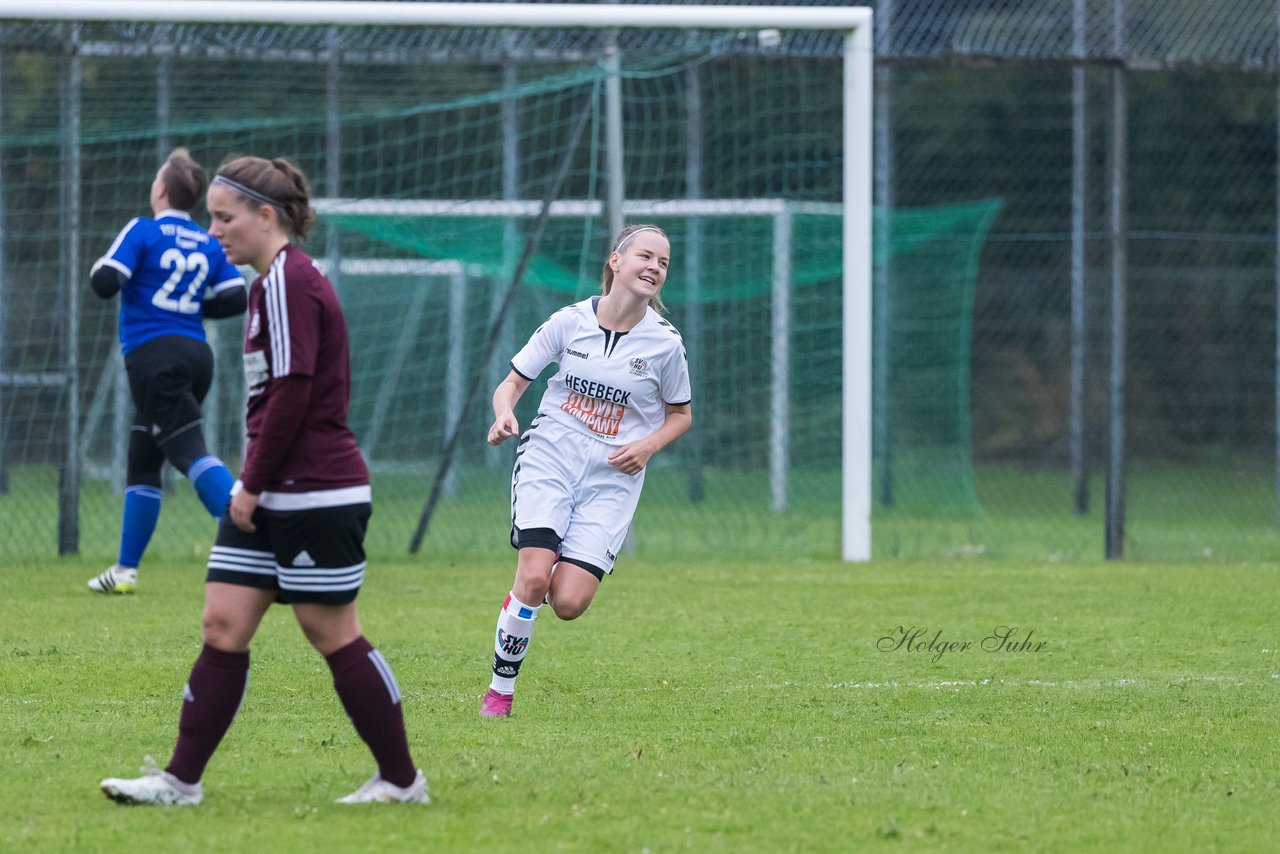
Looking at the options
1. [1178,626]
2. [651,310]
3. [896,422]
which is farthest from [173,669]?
[896,422]

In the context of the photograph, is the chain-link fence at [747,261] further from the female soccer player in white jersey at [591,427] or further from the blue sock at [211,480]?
the female soccer player in white jersey at [591,427]

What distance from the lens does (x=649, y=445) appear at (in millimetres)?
5926

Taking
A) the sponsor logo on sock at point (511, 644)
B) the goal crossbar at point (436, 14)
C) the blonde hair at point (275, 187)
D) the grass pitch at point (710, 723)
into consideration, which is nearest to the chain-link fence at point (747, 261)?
the goal crossbar at point (436, 14)

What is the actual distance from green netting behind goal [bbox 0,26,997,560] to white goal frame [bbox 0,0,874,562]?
16.6 inches

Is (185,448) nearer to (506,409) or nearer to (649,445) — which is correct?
(506,409)

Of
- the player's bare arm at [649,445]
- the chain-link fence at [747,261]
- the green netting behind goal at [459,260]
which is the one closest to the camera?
the player's bare arm at [649,445]

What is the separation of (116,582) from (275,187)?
4.95 meters

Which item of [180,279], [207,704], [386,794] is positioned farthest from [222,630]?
[180,279]

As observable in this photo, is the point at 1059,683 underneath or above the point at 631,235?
underneath

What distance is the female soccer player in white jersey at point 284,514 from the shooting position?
4117 millimetres

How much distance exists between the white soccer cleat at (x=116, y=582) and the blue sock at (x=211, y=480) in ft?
2.65

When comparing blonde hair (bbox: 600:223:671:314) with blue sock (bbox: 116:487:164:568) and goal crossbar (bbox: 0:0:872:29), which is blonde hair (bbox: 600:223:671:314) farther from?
goal crossbar (bbox: 0:0:872:29)

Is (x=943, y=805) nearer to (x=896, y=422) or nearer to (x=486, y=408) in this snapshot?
(x=486, y=408)

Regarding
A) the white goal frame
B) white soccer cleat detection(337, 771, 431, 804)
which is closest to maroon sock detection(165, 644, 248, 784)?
white soccer cleat detection(337, 771, 431, 804)
